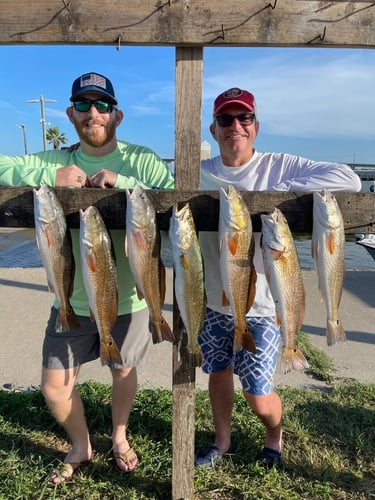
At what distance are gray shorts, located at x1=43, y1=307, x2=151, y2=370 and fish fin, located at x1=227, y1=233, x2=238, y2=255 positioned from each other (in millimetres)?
970

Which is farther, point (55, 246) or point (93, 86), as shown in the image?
point (93, 86)

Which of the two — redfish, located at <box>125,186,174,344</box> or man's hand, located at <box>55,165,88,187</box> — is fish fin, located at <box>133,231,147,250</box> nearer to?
redfish, located at <box>125,186,174,344</box>

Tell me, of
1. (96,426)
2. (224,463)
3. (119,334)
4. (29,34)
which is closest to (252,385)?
(224,463)

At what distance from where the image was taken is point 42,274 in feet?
23.5

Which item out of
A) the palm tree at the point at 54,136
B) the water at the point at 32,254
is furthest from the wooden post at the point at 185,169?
the palm tree at the point at 54,136

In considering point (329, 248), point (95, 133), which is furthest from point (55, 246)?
point (329, 248)

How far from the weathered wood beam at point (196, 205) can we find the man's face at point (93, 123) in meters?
0.51

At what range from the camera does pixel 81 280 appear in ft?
8.59

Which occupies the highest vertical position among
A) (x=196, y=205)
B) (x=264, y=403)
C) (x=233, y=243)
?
(x=196, y=205)

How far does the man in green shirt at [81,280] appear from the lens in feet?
7.79

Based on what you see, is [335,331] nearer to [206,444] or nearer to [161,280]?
[161,280]

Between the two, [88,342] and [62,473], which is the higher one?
[88,342]

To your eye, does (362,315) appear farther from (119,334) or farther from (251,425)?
(119,334)

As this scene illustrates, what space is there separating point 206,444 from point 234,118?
7.57ft
